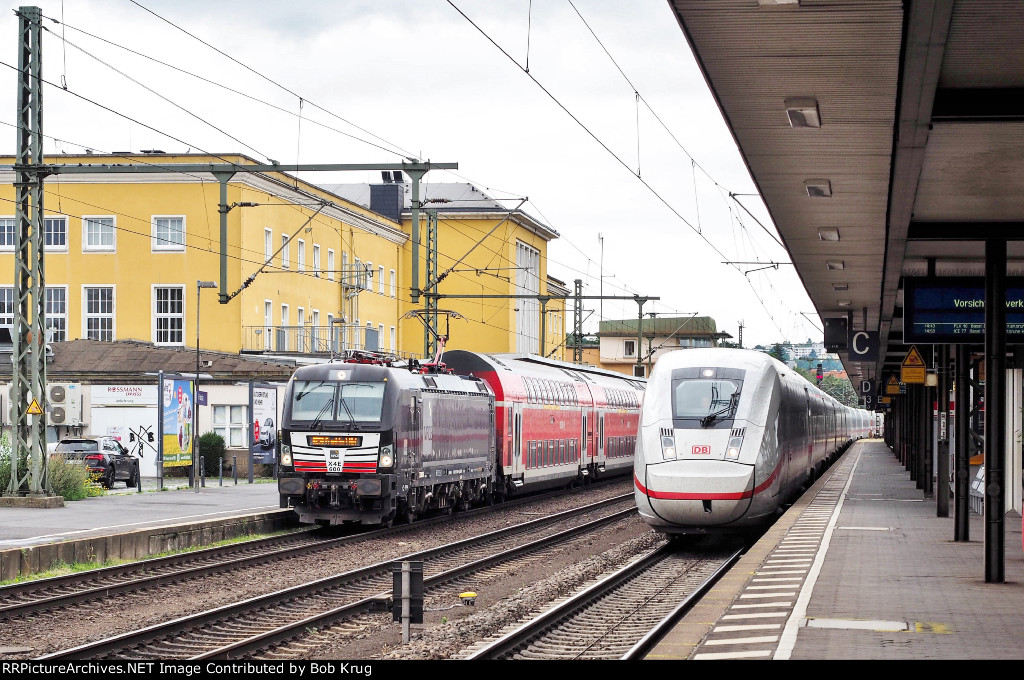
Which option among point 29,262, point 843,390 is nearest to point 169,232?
point 29,262

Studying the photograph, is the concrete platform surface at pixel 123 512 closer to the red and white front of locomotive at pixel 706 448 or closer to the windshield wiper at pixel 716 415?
the red and white front of locomotive at pixel 706 448

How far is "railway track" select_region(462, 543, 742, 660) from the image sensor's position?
12289 mm

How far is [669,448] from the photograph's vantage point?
20562 millimetres

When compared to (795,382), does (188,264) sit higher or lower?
higher

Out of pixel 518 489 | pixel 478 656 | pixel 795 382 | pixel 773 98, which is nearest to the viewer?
pixel 773 98

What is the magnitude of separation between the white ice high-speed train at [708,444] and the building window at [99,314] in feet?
138

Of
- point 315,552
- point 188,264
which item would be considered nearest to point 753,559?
point 315,552

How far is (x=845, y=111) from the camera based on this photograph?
403 inches

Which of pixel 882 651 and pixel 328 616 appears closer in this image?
pixel 882 651

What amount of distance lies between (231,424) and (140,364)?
18.2ft

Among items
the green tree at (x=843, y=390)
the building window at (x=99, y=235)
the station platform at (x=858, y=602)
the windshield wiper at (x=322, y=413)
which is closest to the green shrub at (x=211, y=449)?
the building window at (x=99, y=235)

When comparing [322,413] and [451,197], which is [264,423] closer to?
[322,413]

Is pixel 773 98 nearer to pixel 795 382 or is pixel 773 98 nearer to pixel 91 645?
pixel 91 645

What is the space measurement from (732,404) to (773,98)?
11.5 meters
